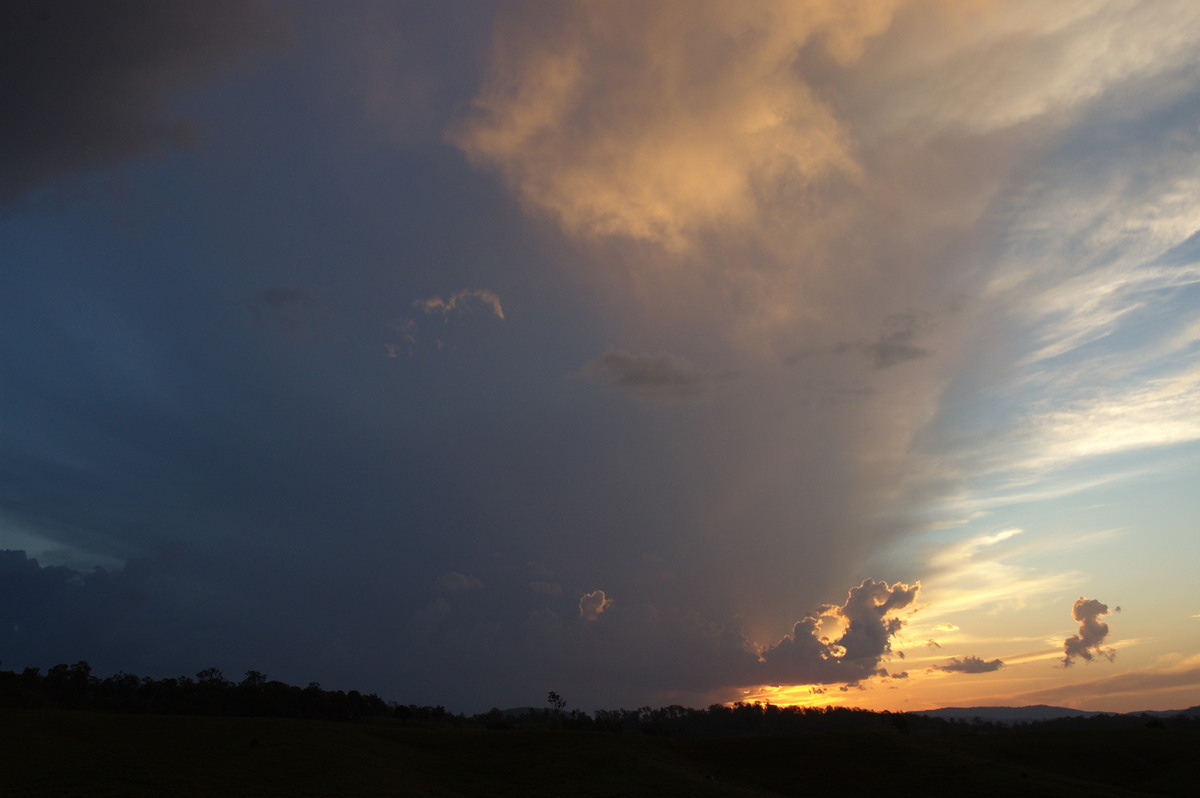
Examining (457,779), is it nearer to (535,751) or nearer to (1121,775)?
(535,751)

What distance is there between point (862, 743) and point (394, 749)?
54.8m

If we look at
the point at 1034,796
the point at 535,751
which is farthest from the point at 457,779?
the point at 1034,796

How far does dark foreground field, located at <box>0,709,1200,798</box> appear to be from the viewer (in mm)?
63250

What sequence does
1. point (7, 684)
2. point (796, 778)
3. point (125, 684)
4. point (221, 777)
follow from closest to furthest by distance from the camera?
1. point (221, 777)
2. point (796, 778)
3. point (7, 684)
4. point (125, 684)

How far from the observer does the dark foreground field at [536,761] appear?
6325 centimetres

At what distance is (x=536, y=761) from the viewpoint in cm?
7738

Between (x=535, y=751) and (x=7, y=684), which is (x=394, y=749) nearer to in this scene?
(x=535, y=751)

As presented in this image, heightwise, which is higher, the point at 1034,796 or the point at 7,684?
the point at 7,684

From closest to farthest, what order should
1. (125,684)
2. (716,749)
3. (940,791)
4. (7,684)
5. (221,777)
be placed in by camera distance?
(221,777) < (940,791) < (716,749) < (7,684) < (125,684)

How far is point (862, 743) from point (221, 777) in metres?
68.8

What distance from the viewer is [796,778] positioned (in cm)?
7531

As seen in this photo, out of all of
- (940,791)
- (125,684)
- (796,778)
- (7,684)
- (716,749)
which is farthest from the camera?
(125,684)

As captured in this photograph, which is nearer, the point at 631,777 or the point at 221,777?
the point at 221,777

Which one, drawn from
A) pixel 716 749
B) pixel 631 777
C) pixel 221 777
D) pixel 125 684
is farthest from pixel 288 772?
pixel 125 684
